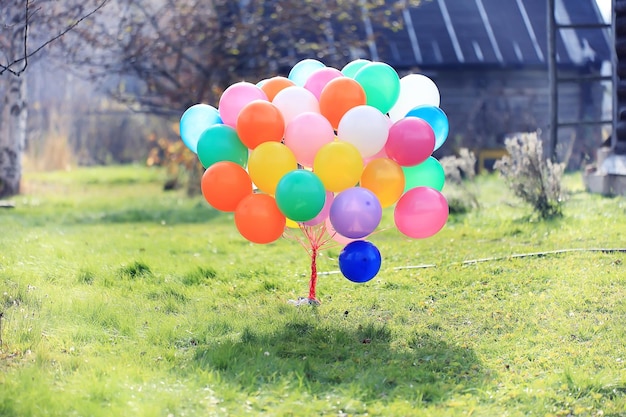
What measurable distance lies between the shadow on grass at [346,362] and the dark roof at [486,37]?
11741 millimetres

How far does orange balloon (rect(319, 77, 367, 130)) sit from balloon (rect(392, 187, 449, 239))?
698mm

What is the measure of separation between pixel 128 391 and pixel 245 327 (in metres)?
1.29

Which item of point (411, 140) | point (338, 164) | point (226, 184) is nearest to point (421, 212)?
point (411, 140)

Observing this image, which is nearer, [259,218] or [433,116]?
[259,218]

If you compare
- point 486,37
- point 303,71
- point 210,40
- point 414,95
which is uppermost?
point 486,37

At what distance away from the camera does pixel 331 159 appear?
5.11 metres

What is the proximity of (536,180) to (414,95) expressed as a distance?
3714 millimetres

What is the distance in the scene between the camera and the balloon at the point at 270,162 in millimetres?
5188

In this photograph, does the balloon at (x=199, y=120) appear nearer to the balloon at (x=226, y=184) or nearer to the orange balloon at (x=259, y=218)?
the balloon at (x=226, y=184)

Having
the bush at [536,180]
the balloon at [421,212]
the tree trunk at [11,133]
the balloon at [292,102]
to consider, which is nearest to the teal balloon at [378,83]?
the balloon at [292,102]

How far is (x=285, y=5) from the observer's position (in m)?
14.1

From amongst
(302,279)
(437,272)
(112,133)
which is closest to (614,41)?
(437,272)

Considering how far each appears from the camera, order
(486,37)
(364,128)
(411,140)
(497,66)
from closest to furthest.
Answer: (364,128), (411,140), (497,66), (486,37)

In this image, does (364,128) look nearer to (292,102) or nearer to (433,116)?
(292,102)
